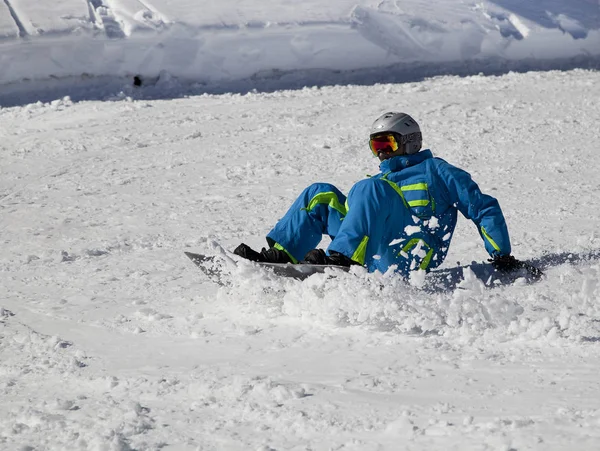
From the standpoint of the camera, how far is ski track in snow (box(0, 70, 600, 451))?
8.75 feet

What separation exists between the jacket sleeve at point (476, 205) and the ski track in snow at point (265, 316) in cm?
22

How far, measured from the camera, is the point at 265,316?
382 centimetres

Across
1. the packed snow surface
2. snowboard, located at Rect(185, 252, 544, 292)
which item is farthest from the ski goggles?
the packed snow surface

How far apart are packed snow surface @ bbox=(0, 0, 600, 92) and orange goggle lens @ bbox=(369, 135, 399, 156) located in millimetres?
5769

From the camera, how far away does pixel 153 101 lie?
9125 millimetres

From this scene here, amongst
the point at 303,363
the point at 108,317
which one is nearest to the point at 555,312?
the point at 303,363

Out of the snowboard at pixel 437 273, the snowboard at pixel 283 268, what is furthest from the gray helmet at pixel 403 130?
the snowboard at pixel 283 268

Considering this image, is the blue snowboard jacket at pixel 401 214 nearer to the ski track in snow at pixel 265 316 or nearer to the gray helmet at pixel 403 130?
the gray helmet at pixel 403 130

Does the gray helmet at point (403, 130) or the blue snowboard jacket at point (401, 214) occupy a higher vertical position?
the gray helmet at point (403, 130)

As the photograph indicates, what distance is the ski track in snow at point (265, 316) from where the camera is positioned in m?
2.67

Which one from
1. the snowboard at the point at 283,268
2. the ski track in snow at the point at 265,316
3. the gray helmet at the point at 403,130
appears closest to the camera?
the ski track in snow at the point at 265,316

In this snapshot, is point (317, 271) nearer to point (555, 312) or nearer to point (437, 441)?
point (555, 312)

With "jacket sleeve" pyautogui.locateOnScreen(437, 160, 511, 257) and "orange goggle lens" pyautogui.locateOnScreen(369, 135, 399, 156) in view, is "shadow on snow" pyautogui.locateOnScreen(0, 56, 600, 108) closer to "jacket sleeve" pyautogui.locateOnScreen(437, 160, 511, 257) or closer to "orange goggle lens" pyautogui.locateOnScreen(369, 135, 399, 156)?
"orange goggle lens" pyautogui.locateOnScreen(369, 135, 399, 156)

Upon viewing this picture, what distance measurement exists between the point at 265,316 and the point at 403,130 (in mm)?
1101
